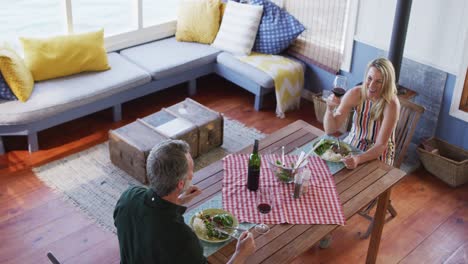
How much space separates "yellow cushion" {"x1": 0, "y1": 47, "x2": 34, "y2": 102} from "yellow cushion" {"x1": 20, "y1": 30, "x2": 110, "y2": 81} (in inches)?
7.4

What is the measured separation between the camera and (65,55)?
452 cm

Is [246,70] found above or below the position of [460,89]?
below

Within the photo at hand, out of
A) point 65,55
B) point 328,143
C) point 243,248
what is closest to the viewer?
point 243,248

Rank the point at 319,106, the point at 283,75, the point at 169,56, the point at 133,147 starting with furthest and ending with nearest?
the point at 169,56
the point at 283,75
the point at 319,106
the point at 133,147

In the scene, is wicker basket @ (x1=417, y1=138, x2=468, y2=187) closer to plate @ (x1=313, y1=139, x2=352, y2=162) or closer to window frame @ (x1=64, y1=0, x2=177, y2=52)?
plate @ (x1=313, y1=139, x2=352, y2=162)

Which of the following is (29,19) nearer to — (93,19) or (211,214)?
(93,19)

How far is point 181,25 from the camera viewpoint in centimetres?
540

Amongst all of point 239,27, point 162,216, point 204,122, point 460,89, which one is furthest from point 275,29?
point 162,216

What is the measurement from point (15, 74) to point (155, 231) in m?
2.62

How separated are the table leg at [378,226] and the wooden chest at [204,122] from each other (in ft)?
5.16

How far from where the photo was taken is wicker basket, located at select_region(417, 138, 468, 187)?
405 cm

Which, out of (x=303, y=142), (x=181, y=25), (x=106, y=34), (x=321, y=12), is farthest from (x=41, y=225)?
(x=321, y=12)

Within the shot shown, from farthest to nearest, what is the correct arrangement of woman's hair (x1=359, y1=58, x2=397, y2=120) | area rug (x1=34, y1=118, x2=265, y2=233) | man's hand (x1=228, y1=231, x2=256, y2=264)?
area rug (x1=34, y1=118, x2=265, y2=233)
woman's hair (x1=359, y1=58, x2=397, y2=120)
man's hand (x1=228, y1=231, x2=256, y2=264)

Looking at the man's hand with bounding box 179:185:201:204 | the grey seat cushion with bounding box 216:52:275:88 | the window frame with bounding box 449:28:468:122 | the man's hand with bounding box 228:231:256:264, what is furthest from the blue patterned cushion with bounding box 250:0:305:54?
the man's hand with bounding box 228:231:256:264
